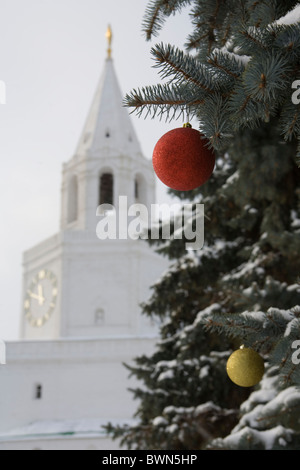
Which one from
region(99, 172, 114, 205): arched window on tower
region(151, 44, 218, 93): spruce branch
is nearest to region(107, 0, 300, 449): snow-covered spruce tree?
region(151, 44, 218, 93): spruce branch

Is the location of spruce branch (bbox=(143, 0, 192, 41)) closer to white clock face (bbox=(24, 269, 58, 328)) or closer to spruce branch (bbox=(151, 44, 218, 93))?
spruce branch (bbox=(151, 44, 218, 93))

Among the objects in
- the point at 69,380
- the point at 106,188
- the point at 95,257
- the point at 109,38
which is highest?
the point at 109,38

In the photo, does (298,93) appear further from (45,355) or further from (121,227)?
(45,355)

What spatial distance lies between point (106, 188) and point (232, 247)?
2518cm

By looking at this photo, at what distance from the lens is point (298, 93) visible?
2.40 m

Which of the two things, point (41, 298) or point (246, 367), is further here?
point (41, 298)

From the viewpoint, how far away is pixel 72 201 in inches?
1382

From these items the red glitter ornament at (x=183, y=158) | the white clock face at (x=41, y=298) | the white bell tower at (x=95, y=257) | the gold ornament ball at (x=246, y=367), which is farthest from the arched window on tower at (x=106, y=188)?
the red glitter ornament at (x=183, y=158)

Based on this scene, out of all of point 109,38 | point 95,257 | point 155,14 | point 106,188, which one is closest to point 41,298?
point 95,257

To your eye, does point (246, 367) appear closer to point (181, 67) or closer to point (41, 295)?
point (181, 67)

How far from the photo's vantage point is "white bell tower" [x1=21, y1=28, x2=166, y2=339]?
105ft

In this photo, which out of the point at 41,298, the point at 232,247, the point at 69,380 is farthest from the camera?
the point at 41,298

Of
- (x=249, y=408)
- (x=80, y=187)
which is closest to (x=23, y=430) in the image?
(x=80, y=187)

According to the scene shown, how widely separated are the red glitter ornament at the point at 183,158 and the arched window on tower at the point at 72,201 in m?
32.7
